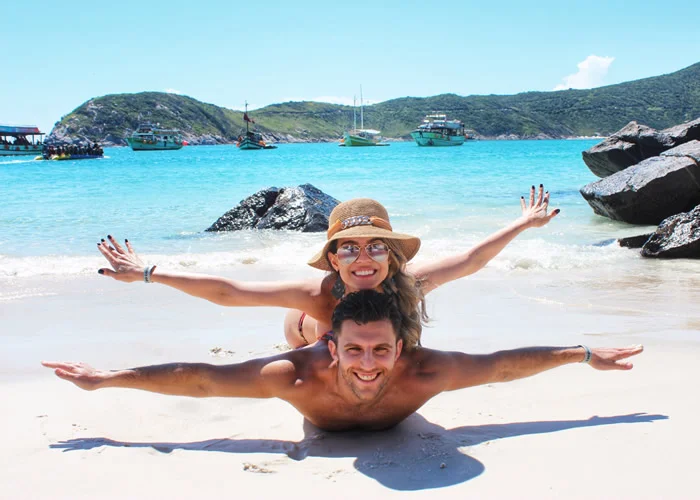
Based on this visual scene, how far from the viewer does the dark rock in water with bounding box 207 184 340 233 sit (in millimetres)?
11352

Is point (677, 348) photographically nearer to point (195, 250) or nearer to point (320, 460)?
point (320, 460)

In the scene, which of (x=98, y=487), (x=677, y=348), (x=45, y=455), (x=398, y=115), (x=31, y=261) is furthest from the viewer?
(x=398, y=115)

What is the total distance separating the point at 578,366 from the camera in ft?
13.3

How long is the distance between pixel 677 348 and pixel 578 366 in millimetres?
863

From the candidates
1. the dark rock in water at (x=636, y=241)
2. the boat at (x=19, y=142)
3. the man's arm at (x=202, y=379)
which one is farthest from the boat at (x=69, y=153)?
the man's arm at (x=202, y=379)

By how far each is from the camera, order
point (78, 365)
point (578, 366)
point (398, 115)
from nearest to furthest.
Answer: point (78, 365), point (578, 366), point (398, 115)

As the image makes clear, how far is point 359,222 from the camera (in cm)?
324

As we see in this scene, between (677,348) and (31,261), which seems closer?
(677,348)

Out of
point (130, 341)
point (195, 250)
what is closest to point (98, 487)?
point (130, 341)

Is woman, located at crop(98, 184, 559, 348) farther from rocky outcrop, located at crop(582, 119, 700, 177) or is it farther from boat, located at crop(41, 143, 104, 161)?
boat, located at crop(41, 143, 104, 161)

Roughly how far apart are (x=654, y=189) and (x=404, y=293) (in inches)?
361

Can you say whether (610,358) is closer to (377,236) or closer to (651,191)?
(377,236)

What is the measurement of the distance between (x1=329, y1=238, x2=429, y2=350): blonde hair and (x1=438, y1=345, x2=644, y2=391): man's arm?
0.21 metres

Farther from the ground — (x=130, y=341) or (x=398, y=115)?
(x=398, y=115)
